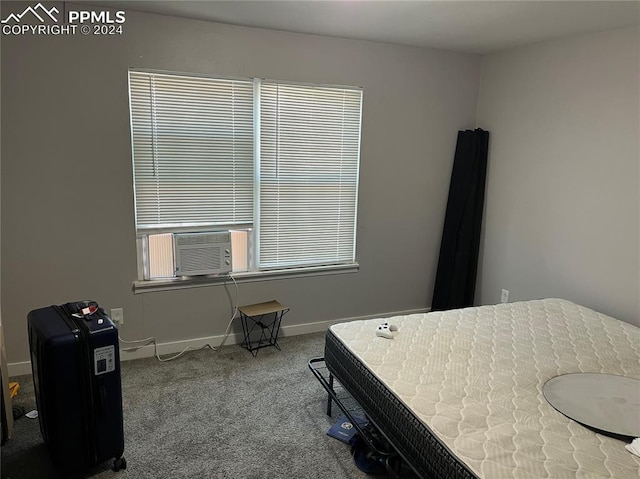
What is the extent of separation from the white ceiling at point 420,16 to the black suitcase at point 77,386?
6.20 ft

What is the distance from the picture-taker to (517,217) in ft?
11.9

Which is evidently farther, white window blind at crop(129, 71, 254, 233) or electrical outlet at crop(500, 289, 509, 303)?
electrical outlet at crop(500, 289, 509, 303)

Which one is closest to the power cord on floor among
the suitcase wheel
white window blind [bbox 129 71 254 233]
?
white window blind [bbox 129 71 254 233]

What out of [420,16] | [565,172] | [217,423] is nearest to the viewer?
[217,423]

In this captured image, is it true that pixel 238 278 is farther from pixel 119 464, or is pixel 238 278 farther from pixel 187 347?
pixel 119 464

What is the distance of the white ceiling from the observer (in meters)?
2.52

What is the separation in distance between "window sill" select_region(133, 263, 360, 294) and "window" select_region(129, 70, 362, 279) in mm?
53

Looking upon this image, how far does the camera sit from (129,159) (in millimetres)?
2953

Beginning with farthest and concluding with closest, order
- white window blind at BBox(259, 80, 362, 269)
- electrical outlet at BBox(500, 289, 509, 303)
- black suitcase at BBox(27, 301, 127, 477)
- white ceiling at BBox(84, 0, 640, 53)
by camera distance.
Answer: electrical outlet at BBox(500, 289, 509, 303) < white window blind at BBox(259, 80, 362, 269) < white ceiling at BBox(84, 0, 640, 53) < black suitcase at BBox(27, 301, 127, 477)

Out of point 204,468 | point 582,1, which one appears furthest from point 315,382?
point 582,1

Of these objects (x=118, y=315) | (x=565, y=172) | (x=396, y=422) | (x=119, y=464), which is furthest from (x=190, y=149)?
(x=565, y=172)

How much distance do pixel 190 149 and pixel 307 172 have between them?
89 centimetres

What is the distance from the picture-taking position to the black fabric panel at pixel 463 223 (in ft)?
12.6

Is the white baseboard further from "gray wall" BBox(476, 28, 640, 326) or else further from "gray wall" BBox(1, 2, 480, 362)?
"gray wall" BBox(476, 28, 640, 326)
